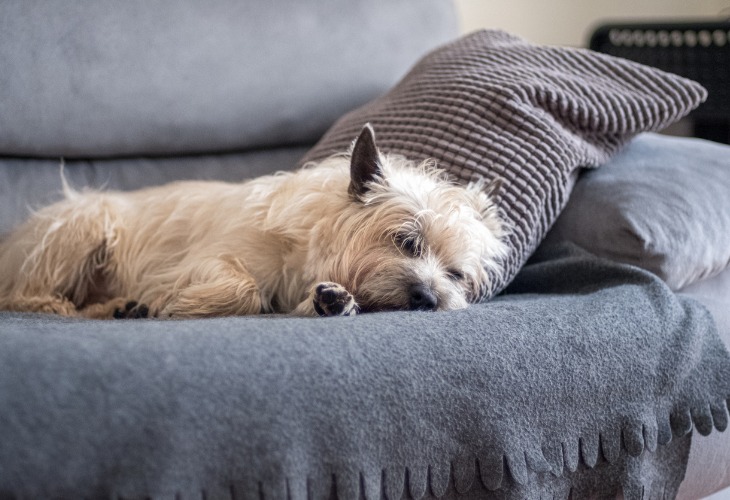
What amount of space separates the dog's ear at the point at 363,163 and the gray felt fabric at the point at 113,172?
98cm

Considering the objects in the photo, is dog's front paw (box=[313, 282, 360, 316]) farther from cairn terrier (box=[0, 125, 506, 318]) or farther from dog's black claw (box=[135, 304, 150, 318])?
dog's black claw (box=[135, 304, 150, 318])

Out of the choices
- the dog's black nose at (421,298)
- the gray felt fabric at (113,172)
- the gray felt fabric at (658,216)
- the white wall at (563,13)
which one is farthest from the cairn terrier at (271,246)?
the white wall at (563,13)

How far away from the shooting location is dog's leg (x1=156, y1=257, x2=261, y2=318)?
170cm

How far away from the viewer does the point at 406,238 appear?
5.59ft

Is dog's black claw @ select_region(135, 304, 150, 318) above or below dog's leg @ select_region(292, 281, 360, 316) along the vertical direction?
below

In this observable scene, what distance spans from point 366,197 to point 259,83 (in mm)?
1004

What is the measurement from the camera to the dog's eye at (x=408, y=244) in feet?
5.59

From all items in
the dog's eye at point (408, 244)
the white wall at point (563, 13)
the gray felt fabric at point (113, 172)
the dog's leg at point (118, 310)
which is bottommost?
the dog's leg at point (118, 310)

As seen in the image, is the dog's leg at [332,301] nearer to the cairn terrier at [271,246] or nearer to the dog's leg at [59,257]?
the cairn terrier at [271,246]

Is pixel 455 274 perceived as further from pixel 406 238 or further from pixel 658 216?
pixel 658 216

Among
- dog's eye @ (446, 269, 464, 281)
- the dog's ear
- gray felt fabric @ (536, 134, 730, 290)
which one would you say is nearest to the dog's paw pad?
the dog's ear

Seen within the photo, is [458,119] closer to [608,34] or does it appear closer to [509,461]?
[509,461]

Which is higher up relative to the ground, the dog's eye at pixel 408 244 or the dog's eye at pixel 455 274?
the dog's eye at pixel 408 244

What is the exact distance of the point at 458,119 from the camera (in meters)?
1.93
